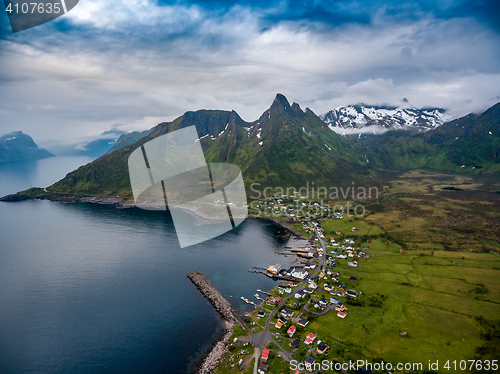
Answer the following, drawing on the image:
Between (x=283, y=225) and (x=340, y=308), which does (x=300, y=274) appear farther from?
(x=283, y=225)

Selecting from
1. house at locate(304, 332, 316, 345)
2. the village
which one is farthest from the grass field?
house at locate(304, 332, 316, 345)

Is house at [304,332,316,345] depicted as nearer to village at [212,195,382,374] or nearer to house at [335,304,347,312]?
village at [212,195,382,374]

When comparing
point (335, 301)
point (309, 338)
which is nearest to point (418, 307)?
point (335, 301)

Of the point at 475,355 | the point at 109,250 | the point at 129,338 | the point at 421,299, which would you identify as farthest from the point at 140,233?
the point at 475,355

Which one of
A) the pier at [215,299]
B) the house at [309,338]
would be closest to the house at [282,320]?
the house at [309,338]

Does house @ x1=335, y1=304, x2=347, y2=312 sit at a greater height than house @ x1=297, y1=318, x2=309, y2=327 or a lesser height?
lesser
